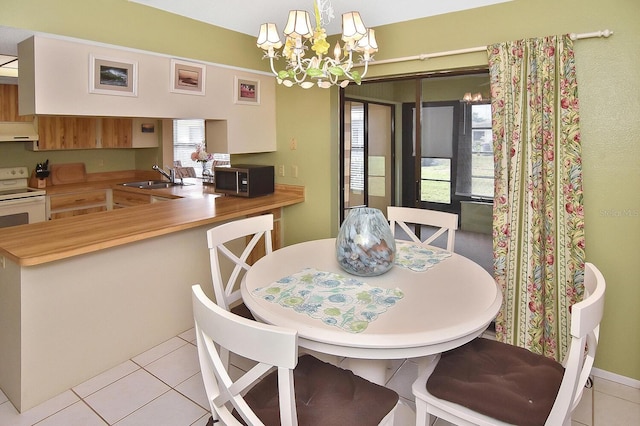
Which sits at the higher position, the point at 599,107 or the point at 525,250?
the point at 599,107

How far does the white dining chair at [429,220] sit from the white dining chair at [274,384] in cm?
119

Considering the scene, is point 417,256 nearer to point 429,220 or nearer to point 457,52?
point 429,220

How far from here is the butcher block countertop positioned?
2.02 metres

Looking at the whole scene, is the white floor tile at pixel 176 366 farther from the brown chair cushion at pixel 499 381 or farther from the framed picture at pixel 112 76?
the framed picture at pixel 112 76

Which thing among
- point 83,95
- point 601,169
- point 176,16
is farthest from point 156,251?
point 601,169

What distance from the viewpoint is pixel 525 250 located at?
2.47 m

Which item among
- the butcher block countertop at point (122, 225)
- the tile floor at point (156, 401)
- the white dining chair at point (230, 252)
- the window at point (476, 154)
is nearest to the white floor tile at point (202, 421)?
the tile floor at point (156, 401)

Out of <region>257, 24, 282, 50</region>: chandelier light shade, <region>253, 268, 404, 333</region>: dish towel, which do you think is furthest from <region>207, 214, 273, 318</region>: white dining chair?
<region>257, 24, 282, 50</region>: chandelier light shade

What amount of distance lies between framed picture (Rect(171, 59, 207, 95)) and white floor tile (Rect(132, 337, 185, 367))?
180 centimetres

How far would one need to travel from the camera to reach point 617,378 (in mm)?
2355

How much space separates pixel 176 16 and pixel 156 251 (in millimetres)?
1713

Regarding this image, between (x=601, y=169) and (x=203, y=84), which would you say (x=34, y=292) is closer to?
(x=203, y=84)

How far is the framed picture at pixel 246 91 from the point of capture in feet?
11.3

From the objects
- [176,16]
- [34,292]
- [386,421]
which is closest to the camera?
[386,421]
